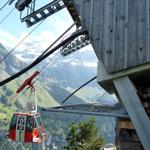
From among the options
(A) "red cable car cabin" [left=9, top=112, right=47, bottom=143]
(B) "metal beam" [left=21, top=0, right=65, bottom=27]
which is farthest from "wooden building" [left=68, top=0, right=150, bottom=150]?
(A) "red cable car cabin" [left=9, top=112, right=47, bottom=143]

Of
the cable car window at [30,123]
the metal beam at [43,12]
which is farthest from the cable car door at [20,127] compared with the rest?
the metal beam at [43,12]

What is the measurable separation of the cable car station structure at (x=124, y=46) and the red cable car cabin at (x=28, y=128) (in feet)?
63.8

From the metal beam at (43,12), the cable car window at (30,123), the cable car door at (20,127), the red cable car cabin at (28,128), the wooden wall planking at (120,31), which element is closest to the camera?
the wooden wall planking at (120,31)

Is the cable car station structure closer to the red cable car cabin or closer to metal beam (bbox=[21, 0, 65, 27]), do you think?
metal beam (bbox=[21, 0, 65, 27])

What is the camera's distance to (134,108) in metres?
8.70

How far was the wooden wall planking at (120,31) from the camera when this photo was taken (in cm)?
869

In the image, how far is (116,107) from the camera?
10.2m

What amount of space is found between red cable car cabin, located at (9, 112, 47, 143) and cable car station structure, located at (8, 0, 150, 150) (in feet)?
63.8

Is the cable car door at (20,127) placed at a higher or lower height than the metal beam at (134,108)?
higher

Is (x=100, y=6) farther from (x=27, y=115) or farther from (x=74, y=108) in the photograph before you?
(x=27, y=115)

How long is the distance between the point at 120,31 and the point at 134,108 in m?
1.44

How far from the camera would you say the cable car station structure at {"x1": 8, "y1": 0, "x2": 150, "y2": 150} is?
8648mm

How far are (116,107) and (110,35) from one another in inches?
77.8

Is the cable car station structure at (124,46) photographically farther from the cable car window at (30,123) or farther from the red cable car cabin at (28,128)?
the cable car window at (30,123)
